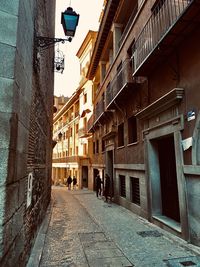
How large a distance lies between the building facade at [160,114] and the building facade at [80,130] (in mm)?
12217

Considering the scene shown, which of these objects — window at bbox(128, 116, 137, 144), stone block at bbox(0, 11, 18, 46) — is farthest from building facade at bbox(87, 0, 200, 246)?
stone block at bbox(0, 11, 18, 46)

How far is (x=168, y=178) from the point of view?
8234 millimetres

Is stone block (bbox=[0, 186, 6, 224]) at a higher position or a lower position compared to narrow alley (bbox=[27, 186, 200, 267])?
higher

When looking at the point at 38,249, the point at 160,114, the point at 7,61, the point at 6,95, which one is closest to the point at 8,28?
the point at 7,61

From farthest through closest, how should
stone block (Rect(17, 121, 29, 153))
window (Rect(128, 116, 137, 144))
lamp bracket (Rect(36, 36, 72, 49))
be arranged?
window (Rect(128, 116, 137, 144)) < lamp bracket (Rect(36, 36, 72, 49)) < stone block (Rect(17, 121, 29, 153))

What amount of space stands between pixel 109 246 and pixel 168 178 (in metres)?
3.63

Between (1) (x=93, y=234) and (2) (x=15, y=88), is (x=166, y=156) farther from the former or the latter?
(2) (x=15, y=88)

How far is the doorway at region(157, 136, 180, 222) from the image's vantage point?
7.81m

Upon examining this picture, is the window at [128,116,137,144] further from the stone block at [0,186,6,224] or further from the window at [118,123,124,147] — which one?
the stone block at [0,186,6,224]

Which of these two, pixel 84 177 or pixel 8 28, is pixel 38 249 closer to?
pixel 8 28

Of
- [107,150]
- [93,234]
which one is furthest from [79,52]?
[93,234]

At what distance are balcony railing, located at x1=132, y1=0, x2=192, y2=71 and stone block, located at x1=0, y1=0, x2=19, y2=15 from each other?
174 inches

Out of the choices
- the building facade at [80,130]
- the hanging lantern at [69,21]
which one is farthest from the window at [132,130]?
the building facade at [80,130]

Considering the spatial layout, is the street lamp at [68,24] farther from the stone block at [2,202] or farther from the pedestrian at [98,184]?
the pedestrian at [98,184]
